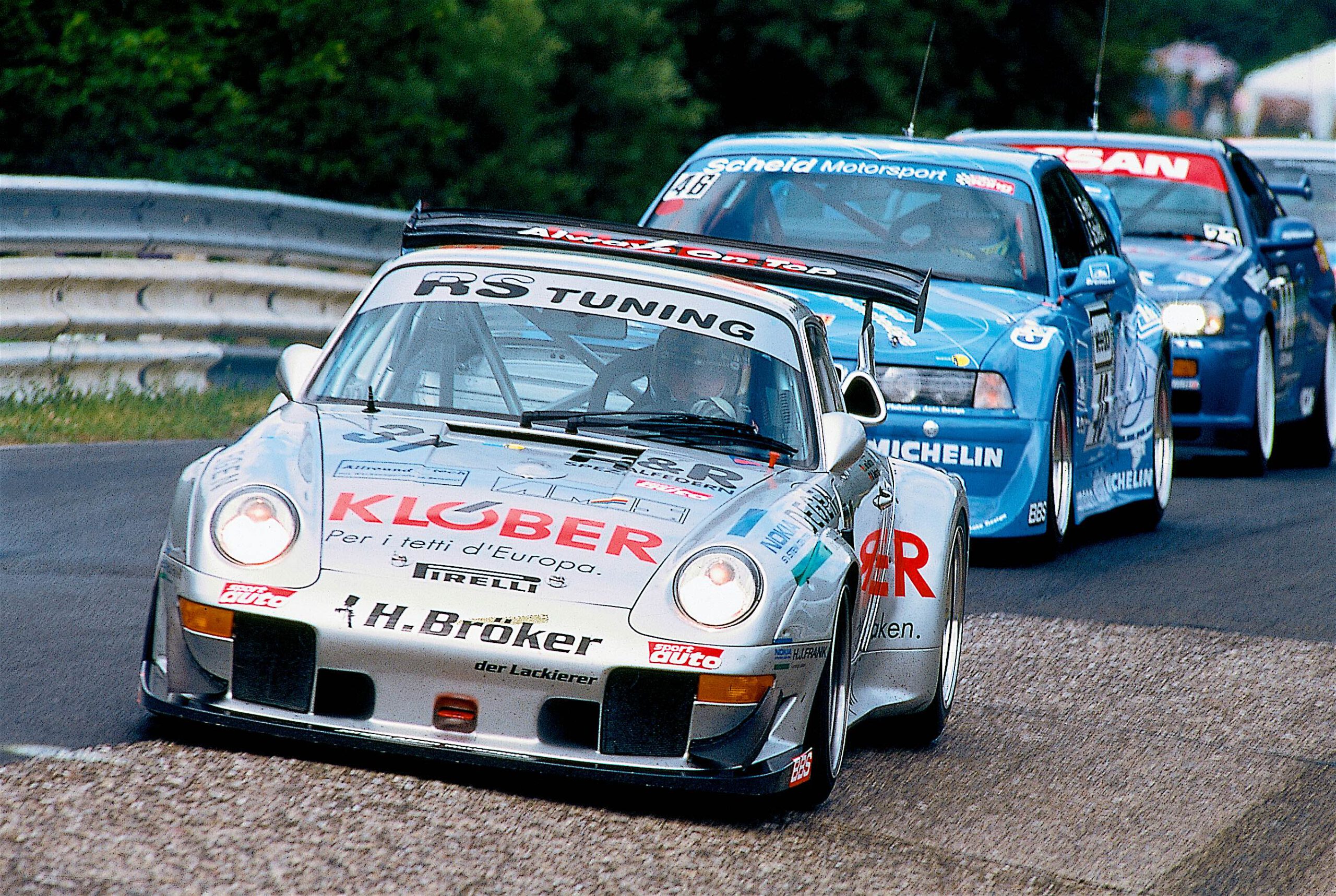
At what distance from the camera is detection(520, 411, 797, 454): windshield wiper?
17.7 ft

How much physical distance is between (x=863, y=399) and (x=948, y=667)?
0.81 meters

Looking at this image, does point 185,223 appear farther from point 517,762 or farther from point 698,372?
point 517,762

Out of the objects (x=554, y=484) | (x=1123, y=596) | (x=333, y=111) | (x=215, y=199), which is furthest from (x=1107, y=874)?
(x=333, y=111)

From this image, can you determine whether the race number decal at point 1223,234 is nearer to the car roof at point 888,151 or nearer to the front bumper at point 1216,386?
the front bumper at point 1216,386

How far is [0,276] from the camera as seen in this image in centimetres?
998

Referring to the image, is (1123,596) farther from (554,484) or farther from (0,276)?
(0,276)

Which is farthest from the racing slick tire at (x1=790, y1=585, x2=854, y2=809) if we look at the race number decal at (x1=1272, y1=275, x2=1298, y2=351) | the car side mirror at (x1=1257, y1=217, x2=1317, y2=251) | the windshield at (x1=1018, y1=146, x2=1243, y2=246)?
the race number decal at (x1=1272, y1=275, x2=1298, y2=351)

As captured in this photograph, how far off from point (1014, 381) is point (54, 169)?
7.93 m

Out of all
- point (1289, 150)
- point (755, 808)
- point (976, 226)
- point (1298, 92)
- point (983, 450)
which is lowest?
point (1298, 92)

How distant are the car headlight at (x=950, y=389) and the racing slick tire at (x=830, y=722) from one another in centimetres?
356

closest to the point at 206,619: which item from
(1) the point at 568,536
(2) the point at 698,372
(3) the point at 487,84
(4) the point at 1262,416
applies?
(1) the point at 568,536

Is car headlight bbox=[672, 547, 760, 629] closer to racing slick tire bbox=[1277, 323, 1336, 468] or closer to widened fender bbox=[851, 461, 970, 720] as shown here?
widened fender bbox=[851, 461, 970, 720]

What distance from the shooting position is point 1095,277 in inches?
368

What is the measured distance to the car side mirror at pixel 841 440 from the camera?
5492mm
